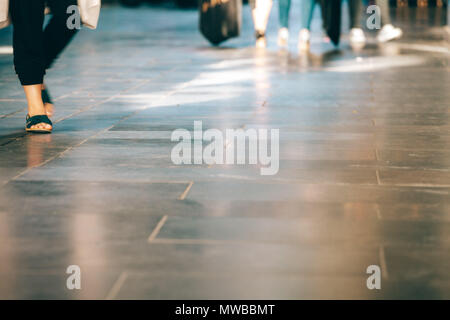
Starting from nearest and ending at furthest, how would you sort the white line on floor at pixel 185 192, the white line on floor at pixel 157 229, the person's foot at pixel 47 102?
the white line on floor at pixel 157 229, the white line on floor at pixel 185 192, the person's foot at pixel 47 102

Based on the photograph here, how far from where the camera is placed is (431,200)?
3.13 meters

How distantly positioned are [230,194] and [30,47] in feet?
6.24

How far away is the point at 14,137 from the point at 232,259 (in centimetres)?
237

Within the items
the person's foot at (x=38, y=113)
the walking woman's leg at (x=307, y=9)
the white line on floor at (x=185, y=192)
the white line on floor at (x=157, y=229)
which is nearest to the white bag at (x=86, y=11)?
the person's foot at (x=38, y=113)

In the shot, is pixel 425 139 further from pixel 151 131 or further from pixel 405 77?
pixel 405 77

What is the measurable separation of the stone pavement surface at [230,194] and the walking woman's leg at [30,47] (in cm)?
21

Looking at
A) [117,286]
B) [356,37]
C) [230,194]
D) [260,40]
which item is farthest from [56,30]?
[356,37]

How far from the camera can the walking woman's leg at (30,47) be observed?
15.1 ft

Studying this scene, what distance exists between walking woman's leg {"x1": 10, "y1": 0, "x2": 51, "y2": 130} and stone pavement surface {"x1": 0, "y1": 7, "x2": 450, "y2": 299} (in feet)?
0.69

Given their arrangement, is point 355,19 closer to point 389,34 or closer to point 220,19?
point 389,34

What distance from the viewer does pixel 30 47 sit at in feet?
15.2

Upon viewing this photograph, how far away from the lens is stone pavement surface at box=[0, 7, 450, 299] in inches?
91.7

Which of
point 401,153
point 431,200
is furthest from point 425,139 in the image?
point 431,200

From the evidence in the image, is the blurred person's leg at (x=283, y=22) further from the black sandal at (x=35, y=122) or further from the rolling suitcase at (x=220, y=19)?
A: the black sandal at (x=35, y=122)
